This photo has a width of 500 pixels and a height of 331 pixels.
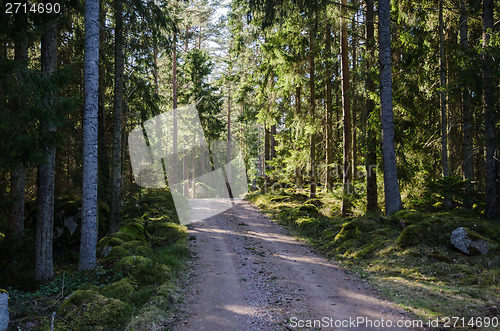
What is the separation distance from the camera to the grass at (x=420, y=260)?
18.7 feet

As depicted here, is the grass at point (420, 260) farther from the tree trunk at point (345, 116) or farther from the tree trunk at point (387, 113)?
the tree trunk at point (345, 116)

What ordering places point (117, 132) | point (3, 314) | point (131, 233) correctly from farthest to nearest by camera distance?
point (117, 132) → point (131, 233) → point (3, 314)

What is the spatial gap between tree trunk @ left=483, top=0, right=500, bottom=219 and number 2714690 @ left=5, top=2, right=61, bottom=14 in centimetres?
1204

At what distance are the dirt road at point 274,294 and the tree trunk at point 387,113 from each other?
12.0ft

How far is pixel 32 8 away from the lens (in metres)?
7.32

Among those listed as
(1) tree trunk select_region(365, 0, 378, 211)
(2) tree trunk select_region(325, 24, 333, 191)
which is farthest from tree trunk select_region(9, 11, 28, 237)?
(2) tree trunk select_region(325, 24, 333, 191)

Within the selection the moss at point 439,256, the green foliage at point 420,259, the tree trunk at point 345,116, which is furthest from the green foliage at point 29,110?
the tree trunk at point 345,116

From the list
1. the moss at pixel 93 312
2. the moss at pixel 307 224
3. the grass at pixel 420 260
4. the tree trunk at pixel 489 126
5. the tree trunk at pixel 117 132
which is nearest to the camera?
the moss at pixel 93 312

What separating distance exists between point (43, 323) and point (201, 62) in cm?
2787

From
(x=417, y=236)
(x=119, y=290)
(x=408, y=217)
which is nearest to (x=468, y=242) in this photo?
(x=417, y=236)

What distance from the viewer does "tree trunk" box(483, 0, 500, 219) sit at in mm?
9195

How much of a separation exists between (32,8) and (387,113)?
1093 cm

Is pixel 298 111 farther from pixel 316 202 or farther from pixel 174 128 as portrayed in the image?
pixel 174 128

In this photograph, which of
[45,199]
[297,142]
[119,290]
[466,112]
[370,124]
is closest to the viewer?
[119,290]
